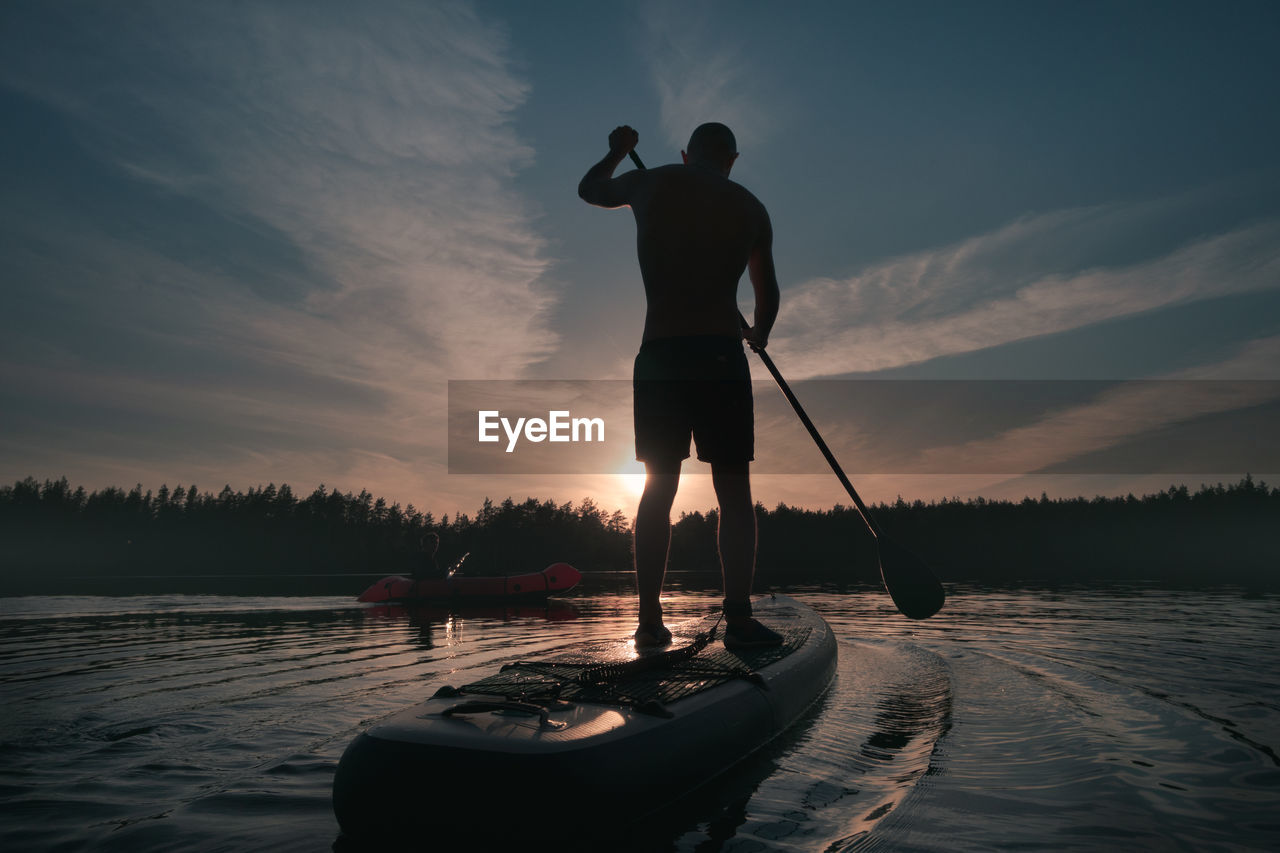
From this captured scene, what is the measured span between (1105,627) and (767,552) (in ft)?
253

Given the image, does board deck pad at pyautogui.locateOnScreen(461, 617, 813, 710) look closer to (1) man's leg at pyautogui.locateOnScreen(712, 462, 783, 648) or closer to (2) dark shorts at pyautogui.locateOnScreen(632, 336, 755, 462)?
(1) man's leg at pyautogui.locateOnScreen(712, 462, 783, 648)

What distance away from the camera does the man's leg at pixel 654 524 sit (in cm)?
330

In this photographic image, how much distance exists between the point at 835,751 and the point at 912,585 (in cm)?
221

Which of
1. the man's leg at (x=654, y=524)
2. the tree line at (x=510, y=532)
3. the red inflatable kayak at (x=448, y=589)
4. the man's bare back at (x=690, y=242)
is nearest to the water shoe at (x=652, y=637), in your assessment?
the man's leg at (x=654, y=524)

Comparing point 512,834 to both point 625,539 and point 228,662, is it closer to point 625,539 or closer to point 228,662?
point 228,662

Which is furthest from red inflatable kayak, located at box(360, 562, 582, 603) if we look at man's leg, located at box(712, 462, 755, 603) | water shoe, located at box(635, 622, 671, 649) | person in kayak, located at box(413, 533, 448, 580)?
man's leg, located at box(712, 462, 755, 603)

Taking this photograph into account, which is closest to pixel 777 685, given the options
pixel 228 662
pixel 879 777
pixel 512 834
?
pixel 879 777

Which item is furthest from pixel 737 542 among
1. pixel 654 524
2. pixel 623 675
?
pixel 623 675

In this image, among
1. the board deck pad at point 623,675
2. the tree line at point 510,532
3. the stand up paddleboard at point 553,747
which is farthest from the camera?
the tree line at point 510,532

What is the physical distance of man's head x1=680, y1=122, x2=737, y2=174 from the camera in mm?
3820

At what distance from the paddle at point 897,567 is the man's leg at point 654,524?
1.51 meters

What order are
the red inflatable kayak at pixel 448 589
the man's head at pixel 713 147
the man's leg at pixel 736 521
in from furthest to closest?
the red inflatable kayak at pixel 448 589 < the man's head at pixel 713 147 < the man's leg at pixel 736 521

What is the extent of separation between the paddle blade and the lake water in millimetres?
503

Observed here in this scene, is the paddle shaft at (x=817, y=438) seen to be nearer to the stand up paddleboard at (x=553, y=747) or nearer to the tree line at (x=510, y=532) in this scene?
the stand up paddleboard at (x=553, y=747)
